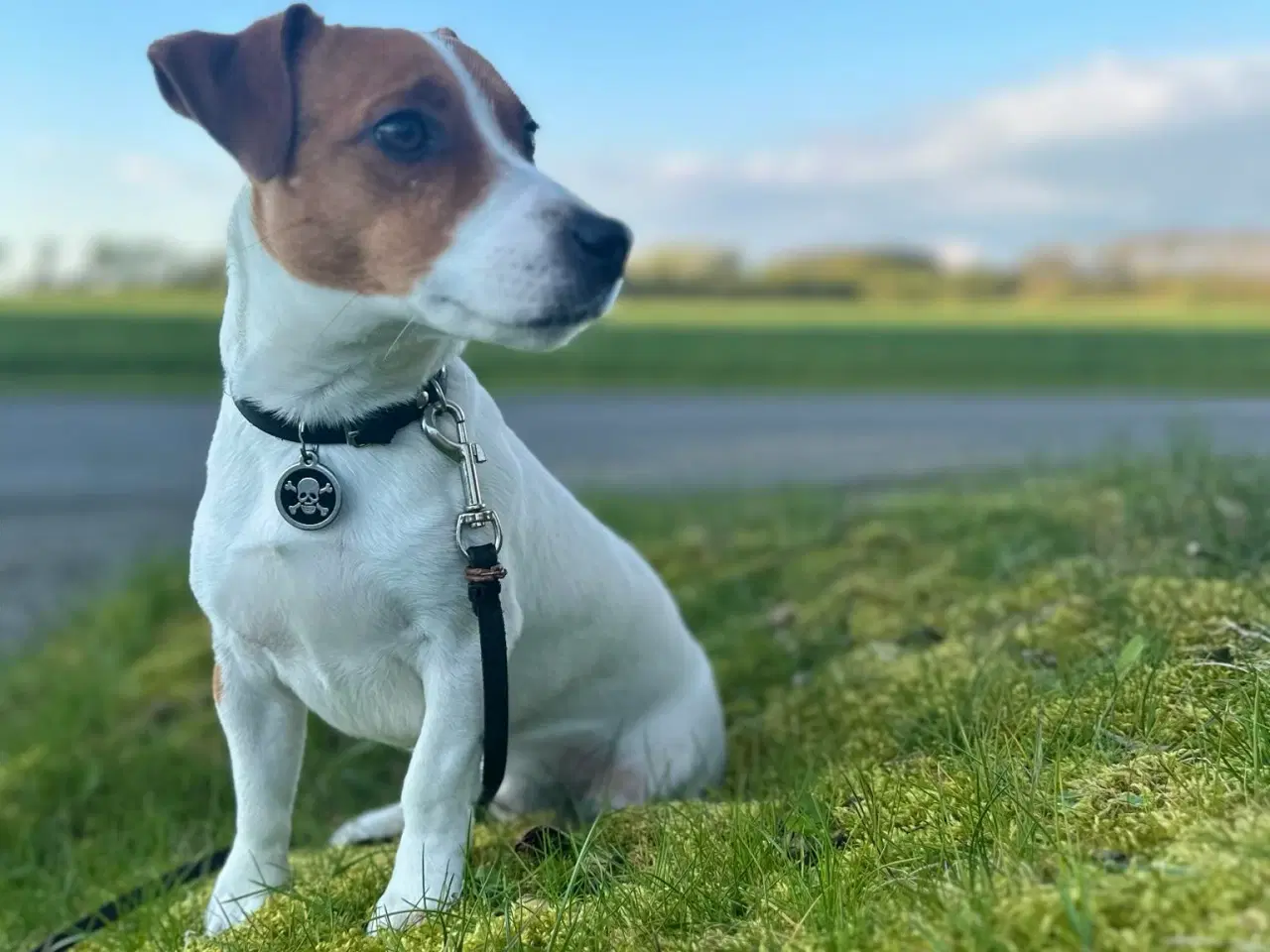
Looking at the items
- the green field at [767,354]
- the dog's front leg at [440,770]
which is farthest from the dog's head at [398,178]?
the green field at [767,354]

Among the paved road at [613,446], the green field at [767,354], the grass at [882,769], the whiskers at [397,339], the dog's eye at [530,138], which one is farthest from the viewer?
the green field at [767,354]

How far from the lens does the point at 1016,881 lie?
1.41 m

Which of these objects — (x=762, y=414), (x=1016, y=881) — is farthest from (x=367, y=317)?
(x=762, y=414)

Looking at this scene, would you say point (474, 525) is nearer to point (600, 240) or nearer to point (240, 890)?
point (600, 240)

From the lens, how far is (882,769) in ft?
7.14

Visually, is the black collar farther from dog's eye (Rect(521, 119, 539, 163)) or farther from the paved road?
the paved road

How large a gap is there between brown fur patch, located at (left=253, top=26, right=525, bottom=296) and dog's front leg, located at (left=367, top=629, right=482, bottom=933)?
697mm

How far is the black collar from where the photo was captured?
6.59 ft

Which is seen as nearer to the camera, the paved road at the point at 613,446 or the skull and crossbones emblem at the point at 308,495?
the skull and crossbones emblem at the point at 308,495

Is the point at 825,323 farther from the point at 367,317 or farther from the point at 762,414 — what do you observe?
the point at 367,317

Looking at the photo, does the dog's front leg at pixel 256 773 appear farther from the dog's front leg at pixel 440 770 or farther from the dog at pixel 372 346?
the dog's front leg at pixel 440 770

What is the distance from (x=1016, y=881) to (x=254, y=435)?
1532 millimetres

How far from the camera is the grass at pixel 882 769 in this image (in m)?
1.46

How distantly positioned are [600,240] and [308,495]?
2.36 feet
